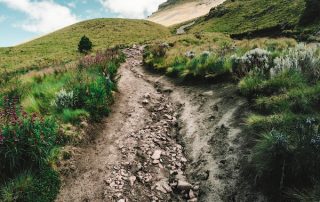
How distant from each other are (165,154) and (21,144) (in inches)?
123

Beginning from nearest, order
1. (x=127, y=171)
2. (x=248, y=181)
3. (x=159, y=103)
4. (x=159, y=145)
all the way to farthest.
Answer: (x=248, y=181)
(x=127, y=171)
(x=159, y=145)
(x=159, y=103)

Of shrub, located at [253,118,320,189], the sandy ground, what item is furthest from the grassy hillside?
the sandy ground

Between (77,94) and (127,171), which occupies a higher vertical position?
(77,94)

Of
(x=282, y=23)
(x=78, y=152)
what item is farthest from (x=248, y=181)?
(x=282, y=23)

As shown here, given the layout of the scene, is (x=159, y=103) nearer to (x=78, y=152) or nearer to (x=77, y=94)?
(x=77, y=94)

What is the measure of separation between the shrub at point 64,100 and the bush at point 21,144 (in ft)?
7.62

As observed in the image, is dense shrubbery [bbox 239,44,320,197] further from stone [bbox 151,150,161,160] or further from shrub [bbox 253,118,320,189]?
stone [bbox 151,150,161,160]

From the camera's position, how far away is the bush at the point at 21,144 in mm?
5250

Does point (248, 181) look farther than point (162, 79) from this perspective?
No

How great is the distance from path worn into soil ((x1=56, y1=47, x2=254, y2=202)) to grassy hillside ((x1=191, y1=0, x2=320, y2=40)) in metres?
25.3

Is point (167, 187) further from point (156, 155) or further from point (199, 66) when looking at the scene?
point (199, 66)

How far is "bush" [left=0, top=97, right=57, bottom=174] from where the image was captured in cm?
525

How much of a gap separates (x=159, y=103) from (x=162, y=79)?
355 cm

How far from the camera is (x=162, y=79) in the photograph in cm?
1352
